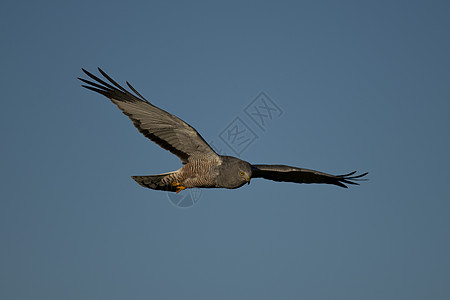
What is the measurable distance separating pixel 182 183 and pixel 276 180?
2946 millimetres

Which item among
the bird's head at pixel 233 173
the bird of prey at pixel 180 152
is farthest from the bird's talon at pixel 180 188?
the bird's head at pixel 233 173

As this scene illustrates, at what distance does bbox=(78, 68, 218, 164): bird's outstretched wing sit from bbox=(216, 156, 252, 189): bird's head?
0.44 m

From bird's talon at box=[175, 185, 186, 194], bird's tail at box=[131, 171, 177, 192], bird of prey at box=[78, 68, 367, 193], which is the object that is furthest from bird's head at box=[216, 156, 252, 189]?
bird's tail at box=[131, 171, 177, 192]

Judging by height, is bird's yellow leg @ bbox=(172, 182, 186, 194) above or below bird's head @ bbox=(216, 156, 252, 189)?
below

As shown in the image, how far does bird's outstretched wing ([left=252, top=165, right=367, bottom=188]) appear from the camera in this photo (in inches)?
441

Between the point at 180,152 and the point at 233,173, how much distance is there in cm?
146

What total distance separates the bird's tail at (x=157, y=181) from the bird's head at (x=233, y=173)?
1.30 m

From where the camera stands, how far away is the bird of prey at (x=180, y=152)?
10.4 m

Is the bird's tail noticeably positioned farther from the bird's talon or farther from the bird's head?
the bird's head

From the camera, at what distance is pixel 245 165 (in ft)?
34.0

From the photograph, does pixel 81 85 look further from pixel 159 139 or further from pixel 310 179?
pixel 310 179

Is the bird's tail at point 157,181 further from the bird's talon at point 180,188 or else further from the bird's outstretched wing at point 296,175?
the bird's outstretched wing at point 296,175

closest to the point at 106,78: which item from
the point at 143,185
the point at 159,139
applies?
the point at 159,139

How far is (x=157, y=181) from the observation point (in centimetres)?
1128
